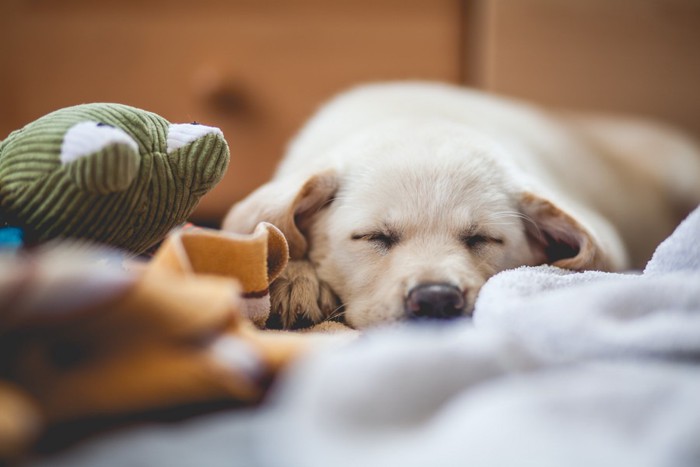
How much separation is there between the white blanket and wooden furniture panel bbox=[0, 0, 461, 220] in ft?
5.93

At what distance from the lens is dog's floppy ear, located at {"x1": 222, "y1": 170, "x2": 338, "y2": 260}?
1.08m

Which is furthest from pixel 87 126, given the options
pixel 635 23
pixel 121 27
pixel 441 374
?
pixel 635 23

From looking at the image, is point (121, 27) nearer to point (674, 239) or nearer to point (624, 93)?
point (624, 93)

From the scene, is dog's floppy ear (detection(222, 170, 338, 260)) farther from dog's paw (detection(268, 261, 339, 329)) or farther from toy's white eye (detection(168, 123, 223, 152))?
toy's white eye (detection(168, 123, 223, 152))

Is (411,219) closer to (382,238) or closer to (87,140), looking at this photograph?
(382,238)

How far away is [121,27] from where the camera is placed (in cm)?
224

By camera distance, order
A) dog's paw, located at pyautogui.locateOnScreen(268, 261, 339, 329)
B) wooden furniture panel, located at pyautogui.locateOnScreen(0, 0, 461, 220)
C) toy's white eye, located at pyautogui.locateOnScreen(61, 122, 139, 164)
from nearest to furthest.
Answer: toy's white eye, located at pyautogui.locateOnScreen(61, 122, 139, 164) → dog's paw, located at pyautogui.locateOnScreen(268, 261, 339, 329) → wooden furniture panel, located at pyautogui.locateOnScreen(0, 0, 461, 220)

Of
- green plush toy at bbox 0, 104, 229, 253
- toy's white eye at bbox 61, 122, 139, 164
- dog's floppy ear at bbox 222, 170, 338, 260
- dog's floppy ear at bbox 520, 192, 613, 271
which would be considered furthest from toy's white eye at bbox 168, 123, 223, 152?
dog's floppy ear at bbox 520, 192, 613, 271

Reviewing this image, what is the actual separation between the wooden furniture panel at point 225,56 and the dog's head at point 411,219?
116 centimetres

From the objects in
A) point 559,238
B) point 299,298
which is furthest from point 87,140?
point 559,238

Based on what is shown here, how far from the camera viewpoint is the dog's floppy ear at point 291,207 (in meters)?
1.08

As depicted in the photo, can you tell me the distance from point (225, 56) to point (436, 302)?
168cm

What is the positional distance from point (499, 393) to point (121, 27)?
84.5 inches

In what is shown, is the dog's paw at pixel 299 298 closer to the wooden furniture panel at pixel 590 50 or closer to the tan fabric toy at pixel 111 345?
the tan fabric toy at pixel 111 345
